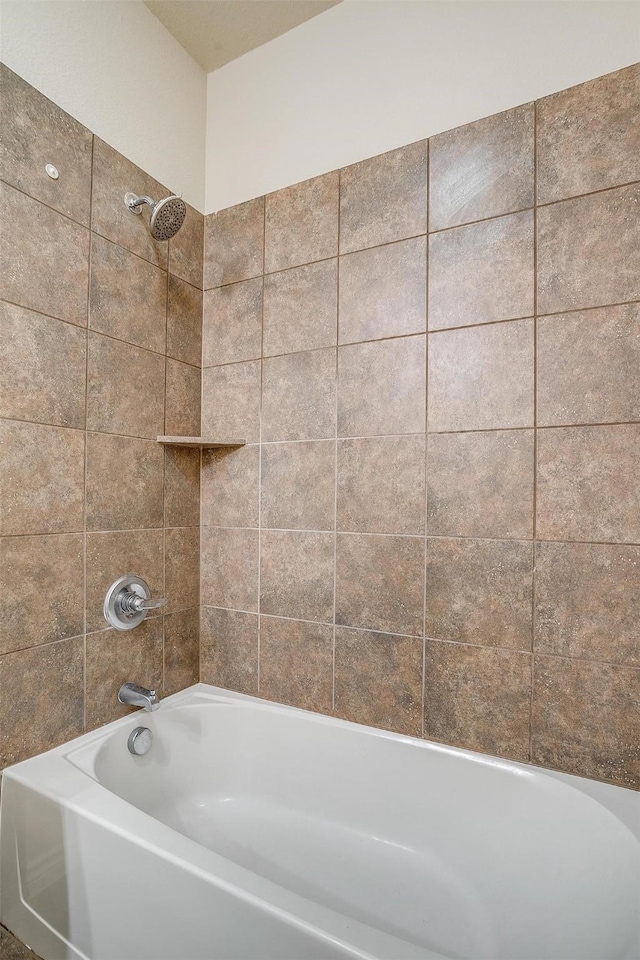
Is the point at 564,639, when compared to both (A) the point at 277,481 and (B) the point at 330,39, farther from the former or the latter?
(B) the point at 330,39

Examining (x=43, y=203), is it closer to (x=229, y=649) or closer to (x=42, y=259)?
(x=42, y=259)

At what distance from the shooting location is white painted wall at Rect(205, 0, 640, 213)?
131 cm

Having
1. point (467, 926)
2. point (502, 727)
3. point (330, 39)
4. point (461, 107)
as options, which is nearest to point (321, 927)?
point (467, 926)

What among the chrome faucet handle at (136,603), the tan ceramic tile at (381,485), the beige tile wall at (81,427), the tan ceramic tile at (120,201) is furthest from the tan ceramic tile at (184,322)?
the chrome faucet handle at (136,603)

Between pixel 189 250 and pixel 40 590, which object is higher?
pixel 189 250

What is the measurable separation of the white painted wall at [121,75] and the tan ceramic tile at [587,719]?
6.57ft

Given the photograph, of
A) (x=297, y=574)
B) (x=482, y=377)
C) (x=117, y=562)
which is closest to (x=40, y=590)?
(x=117, y=562)

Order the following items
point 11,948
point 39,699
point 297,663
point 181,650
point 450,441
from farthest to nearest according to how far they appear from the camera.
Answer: point 181,650 → point 297,663 → point 450,441 → point 39,699 → point 11,948

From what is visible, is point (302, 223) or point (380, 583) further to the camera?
point (302, 223)

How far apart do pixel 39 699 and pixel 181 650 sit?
542mm

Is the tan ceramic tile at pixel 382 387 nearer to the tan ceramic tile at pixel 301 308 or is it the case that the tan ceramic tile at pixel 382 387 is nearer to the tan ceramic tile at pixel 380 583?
the tan ceramic tile at pixel 301 308

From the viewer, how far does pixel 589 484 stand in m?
1.26

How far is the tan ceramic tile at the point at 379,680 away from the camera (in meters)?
1.48

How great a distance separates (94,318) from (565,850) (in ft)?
6.08
